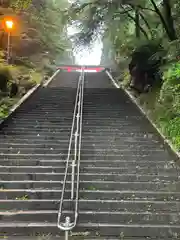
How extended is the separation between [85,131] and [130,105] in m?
3.84

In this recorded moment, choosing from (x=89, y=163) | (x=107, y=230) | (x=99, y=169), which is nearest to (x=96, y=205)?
(x=107, y=230)

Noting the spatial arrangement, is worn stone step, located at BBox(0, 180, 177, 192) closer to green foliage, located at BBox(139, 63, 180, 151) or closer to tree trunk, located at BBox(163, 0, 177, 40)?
green foliage, located at BBox(139, 63, 180, 151)

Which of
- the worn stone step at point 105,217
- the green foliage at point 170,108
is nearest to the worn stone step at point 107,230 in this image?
the worn stone step at point 105,217

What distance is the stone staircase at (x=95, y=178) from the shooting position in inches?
211

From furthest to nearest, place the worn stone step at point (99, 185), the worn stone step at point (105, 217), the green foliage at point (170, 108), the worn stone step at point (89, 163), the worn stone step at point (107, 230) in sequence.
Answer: the green foliage at point (170, 108), the worn stone step at point (89, 163), the worn stone step at point (99, 185), the worn stone step at point (105, 217), the worn stone step at point (107, 230)

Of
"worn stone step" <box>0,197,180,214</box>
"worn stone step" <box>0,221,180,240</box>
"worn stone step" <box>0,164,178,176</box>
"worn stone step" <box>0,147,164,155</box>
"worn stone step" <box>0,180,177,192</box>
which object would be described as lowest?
"worn stone step" <box>0,221,180,240</box>

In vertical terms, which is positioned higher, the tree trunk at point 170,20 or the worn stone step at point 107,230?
the tree trunk at point 170,20

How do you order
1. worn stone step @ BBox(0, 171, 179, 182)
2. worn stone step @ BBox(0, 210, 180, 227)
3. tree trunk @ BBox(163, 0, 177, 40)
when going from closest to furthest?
worn stone step @ BBox(0, 210, 180, 227) → worn stone step @ BBox(0, 171, 179, 182) → tree trunk @ BBox(163, 0, 177, 40)

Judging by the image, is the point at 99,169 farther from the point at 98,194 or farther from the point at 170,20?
the point at 170,20

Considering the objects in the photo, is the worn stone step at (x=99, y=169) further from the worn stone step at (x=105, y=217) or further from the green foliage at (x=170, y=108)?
the worn stone step at (x=105, y=217)

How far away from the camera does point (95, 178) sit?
6.93m

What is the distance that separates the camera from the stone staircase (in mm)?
5352

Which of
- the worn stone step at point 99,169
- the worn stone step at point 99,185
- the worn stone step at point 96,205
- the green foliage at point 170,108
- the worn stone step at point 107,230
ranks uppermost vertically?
the green foliage at point 170,108


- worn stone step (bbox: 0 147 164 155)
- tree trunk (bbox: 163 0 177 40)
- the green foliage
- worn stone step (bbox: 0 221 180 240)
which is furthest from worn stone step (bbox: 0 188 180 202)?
tree trunk (bbox: 163 0 177 40)
